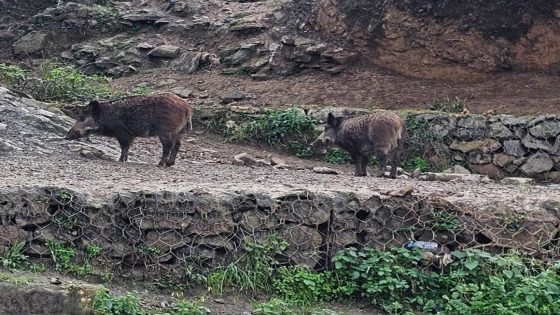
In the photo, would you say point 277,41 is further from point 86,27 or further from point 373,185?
point 373,185

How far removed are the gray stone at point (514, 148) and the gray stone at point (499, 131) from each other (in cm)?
13

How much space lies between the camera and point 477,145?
14250 mm

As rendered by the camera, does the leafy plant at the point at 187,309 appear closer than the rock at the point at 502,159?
Yes

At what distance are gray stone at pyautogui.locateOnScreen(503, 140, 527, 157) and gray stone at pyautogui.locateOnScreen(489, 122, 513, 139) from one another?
126 millimetres

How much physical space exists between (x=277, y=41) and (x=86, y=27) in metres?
5.16

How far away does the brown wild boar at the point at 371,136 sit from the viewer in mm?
12812

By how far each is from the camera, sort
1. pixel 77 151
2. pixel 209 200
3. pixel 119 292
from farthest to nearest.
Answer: pixel 77 151 → pixel 209 200 → pixel 119 292

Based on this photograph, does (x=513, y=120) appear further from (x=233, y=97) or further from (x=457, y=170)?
(x=233, y=97)

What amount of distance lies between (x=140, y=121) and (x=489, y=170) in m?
5.54

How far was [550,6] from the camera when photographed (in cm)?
1672

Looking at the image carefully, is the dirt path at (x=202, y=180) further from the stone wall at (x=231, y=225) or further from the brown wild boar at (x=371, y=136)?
the brown wild boar at (x=371, y=136)

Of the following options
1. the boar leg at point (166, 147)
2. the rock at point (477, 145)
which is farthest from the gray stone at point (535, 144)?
the boar leg at point (166, 147)

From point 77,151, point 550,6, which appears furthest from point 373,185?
point 550,6

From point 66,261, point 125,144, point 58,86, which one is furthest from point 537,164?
point 58,86
